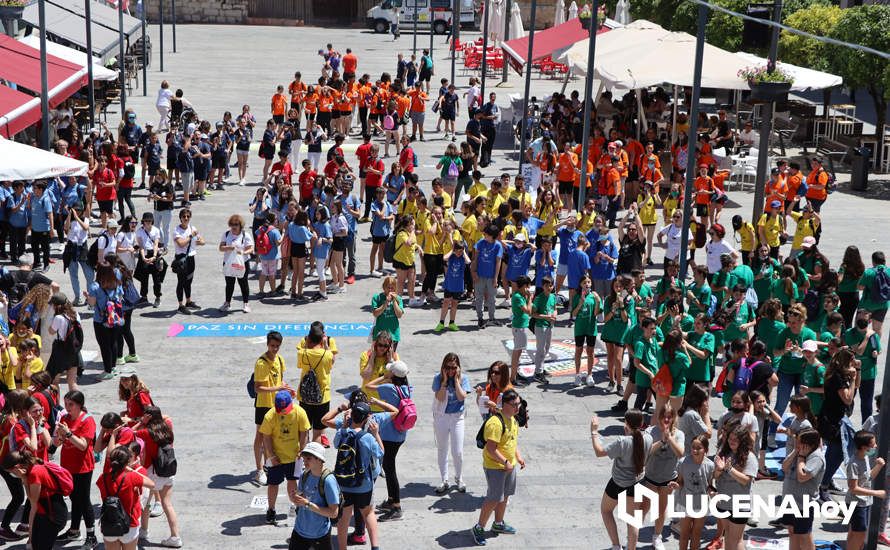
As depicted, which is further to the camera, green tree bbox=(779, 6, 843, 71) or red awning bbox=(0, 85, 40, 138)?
green tree bbox=(779, 6, 843, 71)

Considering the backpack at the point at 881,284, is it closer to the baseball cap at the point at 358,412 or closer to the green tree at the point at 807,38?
the baseball cap at the point at 358,412

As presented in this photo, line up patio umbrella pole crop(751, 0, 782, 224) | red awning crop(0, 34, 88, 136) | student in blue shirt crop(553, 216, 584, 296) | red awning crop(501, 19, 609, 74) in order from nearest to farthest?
patio umbrella pole crop(751, 0, 782, 224)
student in blue shirt crop(553, 216, 584, 296)
red awning crop(0, 34, 88, 136)
red awning crop(501, 19, 609, 74)

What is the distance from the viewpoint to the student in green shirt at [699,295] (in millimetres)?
15453

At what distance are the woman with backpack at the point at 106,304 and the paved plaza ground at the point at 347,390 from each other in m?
0.58

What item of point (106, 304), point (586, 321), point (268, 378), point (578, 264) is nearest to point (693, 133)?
point (578, 264)

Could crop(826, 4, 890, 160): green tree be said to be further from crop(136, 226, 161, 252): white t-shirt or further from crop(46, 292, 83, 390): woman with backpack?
crop(46, 292, 83, 390): woman with backpack

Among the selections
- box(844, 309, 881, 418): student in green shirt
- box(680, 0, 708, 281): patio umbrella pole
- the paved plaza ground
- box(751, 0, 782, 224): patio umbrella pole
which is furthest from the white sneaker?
box(751, 0, 782, 224): patio umbrella pole

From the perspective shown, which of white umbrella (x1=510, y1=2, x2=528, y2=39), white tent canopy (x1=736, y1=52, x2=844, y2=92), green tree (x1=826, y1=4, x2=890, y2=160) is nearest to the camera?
white tent canopy (x1=736, y1=52, x2=844, y2=92)

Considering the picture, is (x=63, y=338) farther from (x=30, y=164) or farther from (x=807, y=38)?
(x=807, y=38)

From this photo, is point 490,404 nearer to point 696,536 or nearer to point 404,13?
point 696,536

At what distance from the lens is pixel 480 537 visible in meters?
11.3

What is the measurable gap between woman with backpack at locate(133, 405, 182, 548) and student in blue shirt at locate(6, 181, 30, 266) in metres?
10.4

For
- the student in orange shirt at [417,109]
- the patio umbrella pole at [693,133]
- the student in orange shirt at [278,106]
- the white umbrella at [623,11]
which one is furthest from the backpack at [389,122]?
the patio umbrella pole at [693,133]

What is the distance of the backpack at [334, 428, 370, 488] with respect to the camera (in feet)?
34.5
